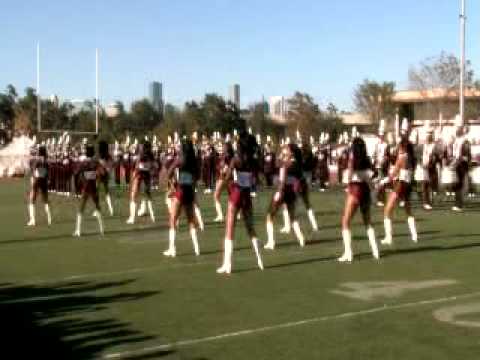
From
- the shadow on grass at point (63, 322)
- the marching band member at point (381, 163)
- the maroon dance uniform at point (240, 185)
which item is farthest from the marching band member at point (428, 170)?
the shadow on grass at point (63, 322)

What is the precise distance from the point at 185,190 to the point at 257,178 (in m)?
1.22

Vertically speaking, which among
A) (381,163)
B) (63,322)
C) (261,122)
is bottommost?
(63,322)

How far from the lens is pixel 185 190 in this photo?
509 inches

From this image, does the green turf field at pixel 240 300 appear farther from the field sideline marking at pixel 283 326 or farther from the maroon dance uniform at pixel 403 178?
the maroon dance uniform at pixel 403 178

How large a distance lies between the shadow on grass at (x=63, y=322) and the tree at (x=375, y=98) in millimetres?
57657

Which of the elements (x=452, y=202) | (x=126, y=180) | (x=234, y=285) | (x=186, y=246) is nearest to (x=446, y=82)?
(x=126, y=180)

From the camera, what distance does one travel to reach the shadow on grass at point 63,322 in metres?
7.36

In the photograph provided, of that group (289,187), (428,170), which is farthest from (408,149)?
(428,170)

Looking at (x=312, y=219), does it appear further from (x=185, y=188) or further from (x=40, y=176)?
(x=40, y=176)

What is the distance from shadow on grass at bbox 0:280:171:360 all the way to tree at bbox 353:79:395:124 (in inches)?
2270

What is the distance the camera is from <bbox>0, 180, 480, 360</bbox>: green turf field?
729 centimetres

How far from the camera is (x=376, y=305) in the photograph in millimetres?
8914

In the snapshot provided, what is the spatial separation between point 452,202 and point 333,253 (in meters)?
11.5

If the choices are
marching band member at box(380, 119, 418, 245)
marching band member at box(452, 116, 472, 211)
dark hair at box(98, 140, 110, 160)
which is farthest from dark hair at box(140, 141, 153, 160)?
marching band member at box(452, 116, 472, 211)
